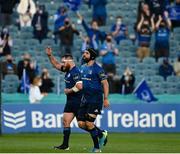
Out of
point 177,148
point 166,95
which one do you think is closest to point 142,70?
point 166,95

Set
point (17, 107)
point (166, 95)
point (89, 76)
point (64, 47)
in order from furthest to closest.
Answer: point (64, 47) → point (166, 95) → point (17, 107) → point (89, 76)

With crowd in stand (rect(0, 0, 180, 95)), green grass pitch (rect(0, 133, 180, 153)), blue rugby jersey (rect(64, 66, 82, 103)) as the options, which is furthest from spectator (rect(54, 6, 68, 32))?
blue rugby jersey (rect(64, 66, 82, 103))

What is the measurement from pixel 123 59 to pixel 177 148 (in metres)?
12.3

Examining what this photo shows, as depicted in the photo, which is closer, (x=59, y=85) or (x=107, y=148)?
(x=107, y=148)

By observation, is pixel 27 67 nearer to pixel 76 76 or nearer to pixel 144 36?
pixel 144 36

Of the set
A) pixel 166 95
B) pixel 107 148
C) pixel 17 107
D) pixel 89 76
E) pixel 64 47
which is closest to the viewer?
pixel 89 76

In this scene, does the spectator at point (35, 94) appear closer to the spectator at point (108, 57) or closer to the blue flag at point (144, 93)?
the spectator at point (108, 57)

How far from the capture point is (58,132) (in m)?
25.1

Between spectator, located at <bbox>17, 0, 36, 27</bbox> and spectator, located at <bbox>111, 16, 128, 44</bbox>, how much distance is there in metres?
3.06

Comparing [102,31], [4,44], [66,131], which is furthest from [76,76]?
[102,31]

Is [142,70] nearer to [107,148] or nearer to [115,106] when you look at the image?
[115,106]

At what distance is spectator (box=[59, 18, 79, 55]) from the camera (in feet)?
95.9

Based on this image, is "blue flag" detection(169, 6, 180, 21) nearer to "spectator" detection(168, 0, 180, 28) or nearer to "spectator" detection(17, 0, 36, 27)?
"spectator" detection(168, 0, 180, 28)

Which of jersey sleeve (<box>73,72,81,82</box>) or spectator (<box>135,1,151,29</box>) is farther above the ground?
spectator (<box>135,1,151,29</box>)
